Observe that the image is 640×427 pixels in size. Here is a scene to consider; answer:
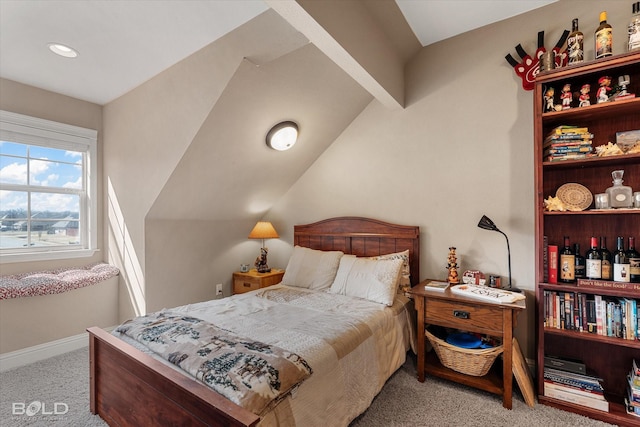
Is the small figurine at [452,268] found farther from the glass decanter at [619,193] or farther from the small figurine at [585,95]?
the small figurine at [585,95]

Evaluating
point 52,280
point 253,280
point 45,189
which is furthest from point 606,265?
point 45,189

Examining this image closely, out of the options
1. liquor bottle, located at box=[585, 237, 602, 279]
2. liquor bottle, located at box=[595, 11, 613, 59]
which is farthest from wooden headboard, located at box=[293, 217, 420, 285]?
liquor bottle, located at box=[595, 11, 613, 59]

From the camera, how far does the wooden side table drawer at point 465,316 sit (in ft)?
6.69

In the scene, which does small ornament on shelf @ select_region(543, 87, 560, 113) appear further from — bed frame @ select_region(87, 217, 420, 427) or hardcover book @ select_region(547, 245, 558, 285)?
bed frame @ select_region(87, 217, 420, 427)

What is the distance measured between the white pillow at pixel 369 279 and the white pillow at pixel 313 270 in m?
0.13

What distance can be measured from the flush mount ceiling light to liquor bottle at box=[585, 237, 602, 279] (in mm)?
2491

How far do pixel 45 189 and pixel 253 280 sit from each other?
240 cm

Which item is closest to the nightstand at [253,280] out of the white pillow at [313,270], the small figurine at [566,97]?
the white pillow at [313,270]

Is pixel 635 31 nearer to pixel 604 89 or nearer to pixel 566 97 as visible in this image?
pixel 604 89

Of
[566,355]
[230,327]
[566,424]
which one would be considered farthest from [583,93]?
[230,327]

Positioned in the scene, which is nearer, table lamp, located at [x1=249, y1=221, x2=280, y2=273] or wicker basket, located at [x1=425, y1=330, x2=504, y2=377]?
wicker basket, located at [x1=425, y1=330, x2=504, y2=377]

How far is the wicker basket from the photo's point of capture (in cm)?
208

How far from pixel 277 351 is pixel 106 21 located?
241 centimetres

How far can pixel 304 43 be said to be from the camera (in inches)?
84.5
